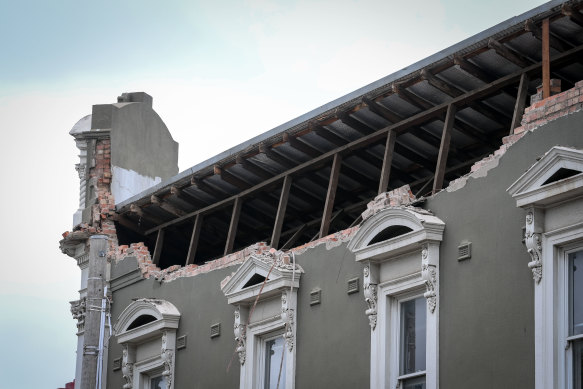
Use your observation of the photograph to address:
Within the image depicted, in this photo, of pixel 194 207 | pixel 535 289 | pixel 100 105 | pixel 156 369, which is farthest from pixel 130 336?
pixel 535 289

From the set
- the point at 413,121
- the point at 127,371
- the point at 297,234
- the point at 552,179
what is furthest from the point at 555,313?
the point at 127,371

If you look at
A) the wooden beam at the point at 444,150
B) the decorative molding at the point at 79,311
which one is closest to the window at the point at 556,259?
the wooden beam at the point at 444,150

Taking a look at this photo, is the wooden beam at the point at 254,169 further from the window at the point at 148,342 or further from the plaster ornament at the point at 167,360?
the plaster ornament at the point at 167,360

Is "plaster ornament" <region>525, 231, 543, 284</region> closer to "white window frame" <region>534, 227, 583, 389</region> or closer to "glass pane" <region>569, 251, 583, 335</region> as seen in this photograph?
"white window frame" <region>534, 227, 583, 389</region>

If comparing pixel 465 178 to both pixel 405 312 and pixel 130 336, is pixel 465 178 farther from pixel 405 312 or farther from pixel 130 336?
pixel 130 336

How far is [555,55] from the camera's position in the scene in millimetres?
17047

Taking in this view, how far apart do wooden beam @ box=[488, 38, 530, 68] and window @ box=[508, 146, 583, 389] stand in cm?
254

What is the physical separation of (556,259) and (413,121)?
4.70 meters

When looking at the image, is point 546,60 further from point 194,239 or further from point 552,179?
point 194,239

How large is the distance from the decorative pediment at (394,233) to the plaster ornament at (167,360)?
529 cm

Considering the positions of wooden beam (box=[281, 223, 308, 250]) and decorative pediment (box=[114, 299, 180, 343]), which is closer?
decorative pediment (box=[114, 299, 180, 343])

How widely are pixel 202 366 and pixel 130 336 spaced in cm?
214

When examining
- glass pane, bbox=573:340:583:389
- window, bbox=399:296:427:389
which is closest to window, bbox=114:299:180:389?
window, bbox=399:296:427:389

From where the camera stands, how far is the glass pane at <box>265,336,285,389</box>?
1975 cm
